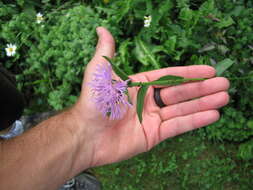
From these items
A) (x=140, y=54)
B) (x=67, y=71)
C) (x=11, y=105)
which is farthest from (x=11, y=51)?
(x=140, y=54)

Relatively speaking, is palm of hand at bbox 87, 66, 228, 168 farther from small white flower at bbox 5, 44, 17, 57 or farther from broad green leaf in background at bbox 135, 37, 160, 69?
small white flower at bbox 5, 44, 17, 57

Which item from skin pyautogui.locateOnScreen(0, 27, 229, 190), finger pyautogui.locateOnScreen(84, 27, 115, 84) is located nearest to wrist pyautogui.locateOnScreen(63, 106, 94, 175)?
skin pyautogui.locateOnScreen(0, 27, 229, 190)

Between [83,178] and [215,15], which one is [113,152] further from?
[215,15]

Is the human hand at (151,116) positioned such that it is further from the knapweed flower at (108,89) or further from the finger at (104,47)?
the knapweed flower at (108,89)

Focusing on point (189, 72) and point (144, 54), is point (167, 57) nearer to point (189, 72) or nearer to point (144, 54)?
point (144, 54)

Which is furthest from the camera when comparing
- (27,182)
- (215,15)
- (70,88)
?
(70,88)

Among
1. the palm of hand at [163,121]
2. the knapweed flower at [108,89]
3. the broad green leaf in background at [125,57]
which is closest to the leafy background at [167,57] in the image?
the broad green leaf in background at [125,57]
